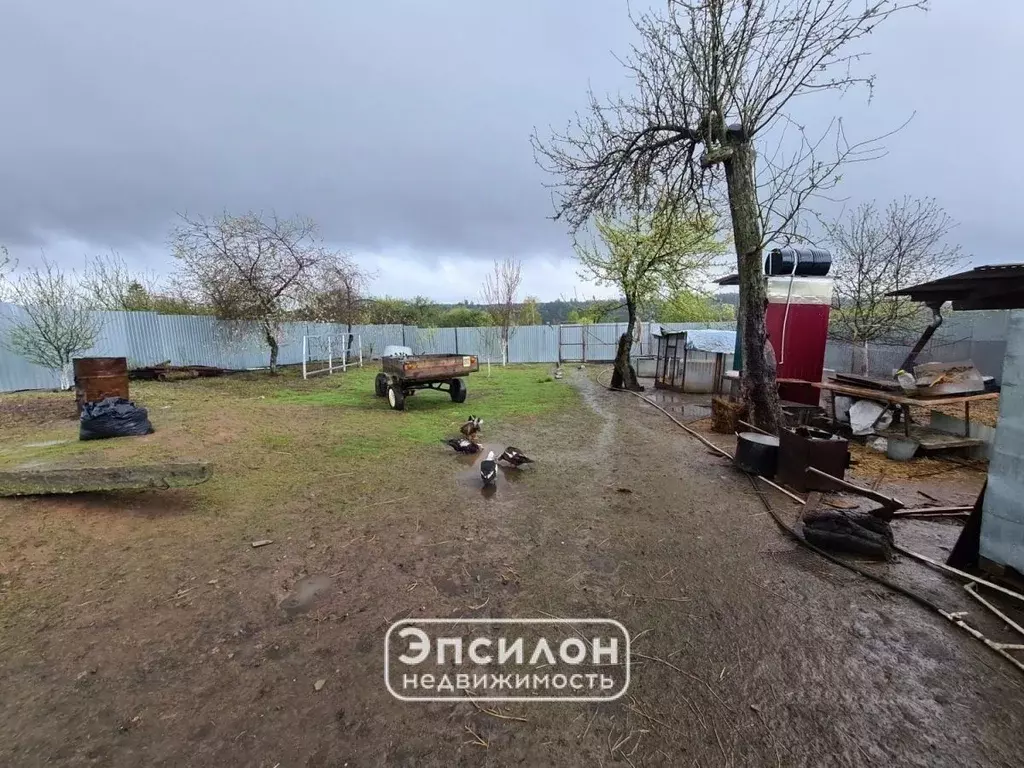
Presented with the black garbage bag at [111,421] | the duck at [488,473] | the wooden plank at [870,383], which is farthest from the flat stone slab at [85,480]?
the wooden plank at [870,383]

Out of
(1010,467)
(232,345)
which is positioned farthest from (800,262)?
(232,345)

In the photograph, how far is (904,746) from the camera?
1.68m

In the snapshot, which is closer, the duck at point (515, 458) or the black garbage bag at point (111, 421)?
the duck at point (515, 458)

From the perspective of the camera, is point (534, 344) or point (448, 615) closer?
point (448, 615)

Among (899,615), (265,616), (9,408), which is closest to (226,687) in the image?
(265,616)

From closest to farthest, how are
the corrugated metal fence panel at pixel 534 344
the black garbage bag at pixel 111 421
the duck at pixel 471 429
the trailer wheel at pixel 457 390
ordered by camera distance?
the black garbage bag at pixel 111 421 → the duck at pixel 471 429 → the trailer wheel at pixel 457 390 → the corrugated metal fence panel at pixel 534 344

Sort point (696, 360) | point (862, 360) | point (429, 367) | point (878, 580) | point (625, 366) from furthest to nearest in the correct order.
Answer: point (862, 360), point (696, 360), point (625, 366), point (429, 367), point (878, 580)

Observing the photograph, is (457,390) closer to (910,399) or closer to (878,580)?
(910,399)

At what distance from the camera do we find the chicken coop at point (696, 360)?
39.3 feet

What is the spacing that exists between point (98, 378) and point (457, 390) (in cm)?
610

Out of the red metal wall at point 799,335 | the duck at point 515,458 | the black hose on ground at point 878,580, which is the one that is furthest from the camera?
the red metal wall at point 799,335

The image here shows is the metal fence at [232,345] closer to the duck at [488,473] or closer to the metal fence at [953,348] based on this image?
the metal fence at [953,348]

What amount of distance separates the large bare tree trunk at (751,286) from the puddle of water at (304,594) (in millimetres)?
6374

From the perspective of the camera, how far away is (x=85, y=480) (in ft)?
11.6
